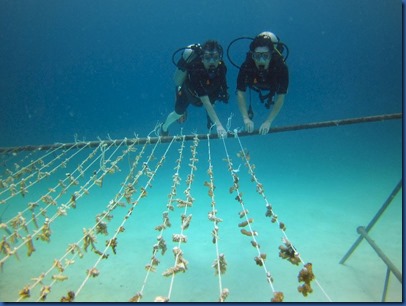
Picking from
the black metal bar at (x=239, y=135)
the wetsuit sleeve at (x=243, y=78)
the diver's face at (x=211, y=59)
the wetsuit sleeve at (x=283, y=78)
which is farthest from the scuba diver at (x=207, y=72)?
the wetsuit sleeve at (x=283, y=78)

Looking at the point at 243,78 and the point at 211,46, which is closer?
the point at 211,46

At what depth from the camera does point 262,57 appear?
477 cm

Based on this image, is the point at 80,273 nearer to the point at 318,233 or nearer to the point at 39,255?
the point at 39,255

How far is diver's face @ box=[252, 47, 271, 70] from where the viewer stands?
471cm

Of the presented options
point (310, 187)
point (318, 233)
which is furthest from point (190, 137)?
point (310, 187)

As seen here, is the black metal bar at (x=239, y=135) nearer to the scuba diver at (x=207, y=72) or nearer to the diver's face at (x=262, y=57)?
the scuba diver at (x=207, y=72)

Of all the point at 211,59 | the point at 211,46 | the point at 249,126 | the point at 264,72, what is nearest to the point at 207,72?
the point at 211,59

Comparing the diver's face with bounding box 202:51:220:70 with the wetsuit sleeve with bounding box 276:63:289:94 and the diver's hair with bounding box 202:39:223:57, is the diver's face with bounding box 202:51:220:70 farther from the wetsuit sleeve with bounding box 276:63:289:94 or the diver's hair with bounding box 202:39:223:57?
the wetsuit sleeve with bounding box 276:63:289:94

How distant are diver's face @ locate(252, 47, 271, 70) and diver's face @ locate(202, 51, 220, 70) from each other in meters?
0.67

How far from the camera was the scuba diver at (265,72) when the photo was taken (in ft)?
15.5

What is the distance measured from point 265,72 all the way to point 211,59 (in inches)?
40.1

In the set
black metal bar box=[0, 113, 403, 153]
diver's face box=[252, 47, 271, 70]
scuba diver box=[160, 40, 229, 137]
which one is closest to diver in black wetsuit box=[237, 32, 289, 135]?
diver's face box=[252, 47, 271, 70]

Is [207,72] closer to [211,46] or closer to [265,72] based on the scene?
[211,46]

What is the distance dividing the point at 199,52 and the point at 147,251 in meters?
4.97
